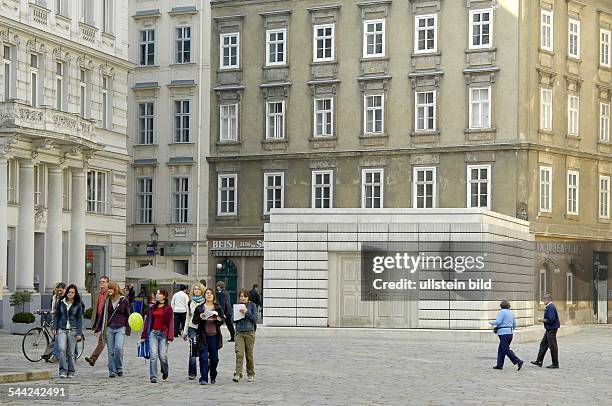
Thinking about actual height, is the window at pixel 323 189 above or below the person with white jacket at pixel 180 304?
above

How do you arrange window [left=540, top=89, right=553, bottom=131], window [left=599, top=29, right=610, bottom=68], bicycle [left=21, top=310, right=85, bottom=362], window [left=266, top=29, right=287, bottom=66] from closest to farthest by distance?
bicycle [left=21, top=310, right=85, bottom=362] < window [left=540, top=89, right=553, bottom=131] < window [left=266, top=29, right=287, bottom=66] < window [left=599, top=29, right=610, bottom=68]

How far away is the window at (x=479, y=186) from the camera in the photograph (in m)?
68.5

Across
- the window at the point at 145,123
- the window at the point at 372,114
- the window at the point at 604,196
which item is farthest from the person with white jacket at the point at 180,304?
the window at the point at 604,196

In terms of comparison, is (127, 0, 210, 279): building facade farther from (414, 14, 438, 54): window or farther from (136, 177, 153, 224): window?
(414, 14, 438, 54): window

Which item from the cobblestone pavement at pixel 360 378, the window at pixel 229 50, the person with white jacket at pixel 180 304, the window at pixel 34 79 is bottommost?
the cobblestone pavement at pixel 360 378

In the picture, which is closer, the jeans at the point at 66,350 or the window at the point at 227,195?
the jeans at the point at 66,350

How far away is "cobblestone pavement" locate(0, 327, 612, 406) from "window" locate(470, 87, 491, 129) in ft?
85.0

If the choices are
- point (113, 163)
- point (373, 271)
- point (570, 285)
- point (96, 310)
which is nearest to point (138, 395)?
point (96, 310)

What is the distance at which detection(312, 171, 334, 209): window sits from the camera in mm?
72812

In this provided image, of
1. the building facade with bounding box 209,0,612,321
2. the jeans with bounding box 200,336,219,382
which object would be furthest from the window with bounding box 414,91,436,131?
the jeans with bounding box 200,336,219,382

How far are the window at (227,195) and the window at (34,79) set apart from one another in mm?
19772

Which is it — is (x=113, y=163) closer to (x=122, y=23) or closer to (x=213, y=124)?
(x=122, y=23)

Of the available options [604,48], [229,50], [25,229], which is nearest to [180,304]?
[25,229]

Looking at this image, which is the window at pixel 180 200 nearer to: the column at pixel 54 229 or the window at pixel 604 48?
the column at pixel 54 229
